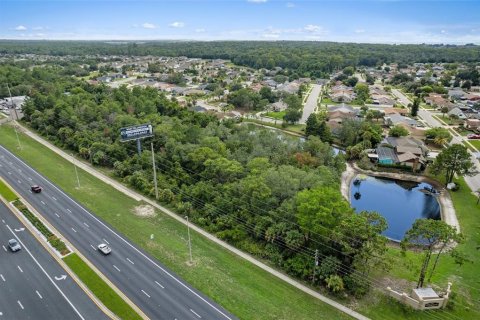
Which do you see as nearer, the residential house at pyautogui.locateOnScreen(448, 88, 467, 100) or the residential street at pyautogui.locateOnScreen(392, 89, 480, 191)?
the residential street at pyautogui.locateOnScreen(392, 89, 480, 191)

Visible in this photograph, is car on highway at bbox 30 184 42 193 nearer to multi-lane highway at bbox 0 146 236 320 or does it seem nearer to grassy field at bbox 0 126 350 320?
multi-lane highway at bbox 0 146 236 320

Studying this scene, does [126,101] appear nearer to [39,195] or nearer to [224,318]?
[39,195]

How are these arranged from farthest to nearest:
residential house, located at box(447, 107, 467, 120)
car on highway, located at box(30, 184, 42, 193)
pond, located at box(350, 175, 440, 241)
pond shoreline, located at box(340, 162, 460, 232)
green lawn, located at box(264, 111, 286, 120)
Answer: green lawn, located at box(264, 111, 286, 120) < residential house, located at box(447, 107, 467, 120) < car on highway, located at box(30, 184, 42, 193) < pond, located at box(350, 175, 440, 241) < pond shoreline, located at box(340, 162, 460, 232)

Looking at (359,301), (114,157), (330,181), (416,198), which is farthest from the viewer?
(114,157)

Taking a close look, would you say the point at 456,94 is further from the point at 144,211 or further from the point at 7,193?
the point at 7,193

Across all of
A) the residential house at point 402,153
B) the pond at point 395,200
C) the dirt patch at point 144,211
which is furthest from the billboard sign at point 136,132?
the residential house at point 402,153

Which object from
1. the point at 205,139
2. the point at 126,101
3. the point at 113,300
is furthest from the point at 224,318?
the point at 126,101

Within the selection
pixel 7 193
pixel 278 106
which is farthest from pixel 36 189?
pixel 278 106

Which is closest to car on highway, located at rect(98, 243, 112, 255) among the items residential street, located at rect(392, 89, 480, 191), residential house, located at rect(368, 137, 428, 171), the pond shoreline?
the pond shoreline
